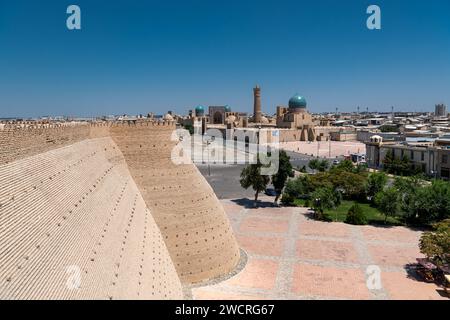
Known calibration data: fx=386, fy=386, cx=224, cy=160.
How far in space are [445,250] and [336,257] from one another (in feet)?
18.1

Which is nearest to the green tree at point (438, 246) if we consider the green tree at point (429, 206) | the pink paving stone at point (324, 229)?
the pink paving stone at point (324, 229)

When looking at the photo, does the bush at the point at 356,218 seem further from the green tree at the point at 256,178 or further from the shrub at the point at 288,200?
the green tree at the point at 256,178

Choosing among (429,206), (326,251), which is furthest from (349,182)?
(326,251)

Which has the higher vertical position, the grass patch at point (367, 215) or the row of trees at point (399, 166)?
the row of trees at point (399, 166)

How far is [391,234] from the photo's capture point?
2686 centimetres

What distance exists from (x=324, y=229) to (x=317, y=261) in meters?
6.64

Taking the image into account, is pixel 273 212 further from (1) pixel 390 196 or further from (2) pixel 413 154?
(2) pixel 413 154

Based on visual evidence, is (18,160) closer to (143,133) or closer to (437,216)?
(143,133)

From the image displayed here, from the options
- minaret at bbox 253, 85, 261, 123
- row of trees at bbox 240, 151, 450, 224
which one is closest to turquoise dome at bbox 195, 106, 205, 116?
minaret at bbox 253, 85, 261, 123

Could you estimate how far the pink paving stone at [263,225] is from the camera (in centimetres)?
2735

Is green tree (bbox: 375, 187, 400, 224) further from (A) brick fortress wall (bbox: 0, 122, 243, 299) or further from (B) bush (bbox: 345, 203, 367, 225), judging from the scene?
(A) brick fortress wall (bbox: 0, 122, 243, 299)

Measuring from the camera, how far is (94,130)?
18.0 m

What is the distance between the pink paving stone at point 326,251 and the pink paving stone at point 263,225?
286 cm

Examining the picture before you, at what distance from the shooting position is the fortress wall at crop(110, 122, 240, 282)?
1795cm
